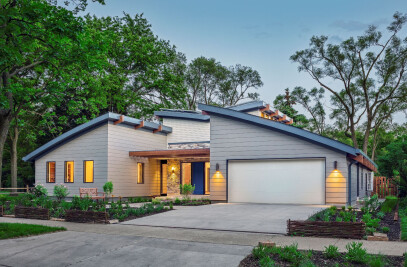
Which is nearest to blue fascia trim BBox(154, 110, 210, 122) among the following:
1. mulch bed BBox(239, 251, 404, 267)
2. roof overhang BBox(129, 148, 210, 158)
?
roof overhang BBox(129, 148, 210, 158)

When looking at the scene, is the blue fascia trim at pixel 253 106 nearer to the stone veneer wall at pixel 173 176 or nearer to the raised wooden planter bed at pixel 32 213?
the stone veneer wall at pixel 173 176

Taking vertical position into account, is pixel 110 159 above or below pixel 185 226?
above

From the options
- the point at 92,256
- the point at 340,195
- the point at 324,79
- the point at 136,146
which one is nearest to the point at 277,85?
the point at 324,79

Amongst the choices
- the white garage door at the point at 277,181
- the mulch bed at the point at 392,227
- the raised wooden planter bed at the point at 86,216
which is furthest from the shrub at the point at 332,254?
the white garage door at the point at 277,181

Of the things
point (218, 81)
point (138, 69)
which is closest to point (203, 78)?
point (218, 81)

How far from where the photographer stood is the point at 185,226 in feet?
35.1

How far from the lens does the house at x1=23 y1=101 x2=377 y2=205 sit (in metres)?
16.7

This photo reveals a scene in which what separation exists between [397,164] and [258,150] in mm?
7657

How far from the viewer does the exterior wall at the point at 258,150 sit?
16344mm

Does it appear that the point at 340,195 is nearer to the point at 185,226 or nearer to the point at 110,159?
the point at 185,226

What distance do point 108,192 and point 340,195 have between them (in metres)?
11.5

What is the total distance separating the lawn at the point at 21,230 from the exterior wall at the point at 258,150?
32.3ft

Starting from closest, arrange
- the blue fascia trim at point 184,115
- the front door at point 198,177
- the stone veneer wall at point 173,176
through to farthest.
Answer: the blue fascia trim at point 184,115
the front door at point 198,177
the stone veneer wall at point 173,176

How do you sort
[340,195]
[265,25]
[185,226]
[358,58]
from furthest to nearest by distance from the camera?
[358,58]
[265,25]
[340,195]
[185,226]
